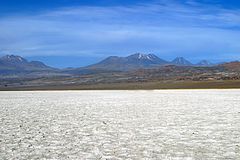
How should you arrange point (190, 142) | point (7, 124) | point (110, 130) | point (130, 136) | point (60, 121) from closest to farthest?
point (190, 142) < point (130, 136) < point (110, 130) < point (7, 124) < point (60, 121)

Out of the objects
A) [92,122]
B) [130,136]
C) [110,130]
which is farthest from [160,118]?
[130,136]

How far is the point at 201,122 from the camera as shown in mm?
15164

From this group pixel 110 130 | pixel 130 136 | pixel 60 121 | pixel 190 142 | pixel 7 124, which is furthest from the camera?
pixel 60 121

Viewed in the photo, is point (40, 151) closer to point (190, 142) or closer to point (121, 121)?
point (190, 142)

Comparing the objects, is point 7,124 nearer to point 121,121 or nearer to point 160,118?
point 121,121

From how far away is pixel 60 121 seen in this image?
1612 cm

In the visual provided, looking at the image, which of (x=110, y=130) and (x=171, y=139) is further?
(x=110, y=130)

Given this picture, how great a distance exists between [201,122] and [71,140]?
19.6 feet

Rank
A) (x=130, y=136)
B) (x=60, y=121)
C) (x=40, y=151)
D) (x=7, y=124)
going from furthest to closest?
1. (x=60, y=121)
2. (x=7, y=124)
3. (x=130, y=136)
4. (x=40, y=151)

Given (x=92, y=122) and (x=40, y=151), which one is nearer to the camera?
(x=40, y=151)

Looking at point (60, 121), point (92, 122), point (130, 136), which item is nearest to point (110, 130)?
point (130, 136)

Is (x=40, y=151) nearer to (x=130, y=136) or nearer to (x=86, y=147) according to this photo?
(x=86, y=147)

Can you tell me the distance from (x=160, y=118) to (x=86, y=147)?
7199 millimetres

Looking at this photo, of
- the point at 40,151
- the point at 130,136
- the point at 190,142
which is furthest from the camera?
the point at 130,136
